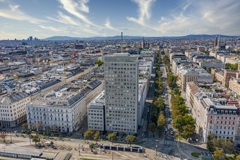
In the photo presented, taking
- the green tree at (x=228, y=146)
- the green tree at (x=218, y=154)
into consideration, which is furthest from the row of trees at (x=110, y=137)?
the green tree at (x=228, y=146)

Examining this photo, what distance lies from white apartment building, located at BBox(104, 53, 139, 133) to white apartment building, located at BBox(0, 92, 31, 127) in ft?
187

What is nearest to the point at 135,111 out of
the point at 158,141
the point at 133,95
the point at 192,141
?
the point at 133,95

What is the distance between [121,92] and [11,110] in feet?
221

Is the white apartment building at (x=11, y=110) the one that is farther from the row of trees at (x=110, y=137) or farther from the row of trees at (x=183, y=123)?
the row of trees at (x=183, y=123)

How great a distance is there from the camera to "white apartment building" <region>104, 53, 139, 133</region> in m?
106

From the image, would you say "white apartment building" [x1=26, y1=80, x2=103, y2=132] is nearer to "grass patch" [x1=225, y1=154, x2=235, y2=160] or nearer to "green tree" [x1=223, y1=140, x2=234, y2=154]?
"green tree" [x1=223, y1=140, x2=234, y2=154]

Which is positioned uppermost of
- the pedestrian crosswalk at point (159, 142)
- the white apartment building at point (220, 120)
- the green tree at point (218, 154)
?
the white apartment building at point (220, 120)

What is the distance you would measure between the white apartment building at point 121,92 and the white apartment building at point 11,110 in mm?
56994

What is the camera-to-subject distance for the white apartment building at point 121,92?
348 feet

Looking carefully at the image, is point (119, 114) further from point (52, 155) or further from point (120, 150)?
point (52, 155)

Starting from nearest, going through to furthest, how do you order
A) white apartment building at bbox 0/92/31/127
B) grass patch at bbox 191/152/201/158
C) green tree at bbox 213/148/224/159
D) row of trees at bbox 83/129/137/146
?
green tree at bbox 213/148/224/159, grass patch at bbox 191/152/201/158, row of trees at bbox 83/129/137/146, white apartment building at bbox 0/92/31/127

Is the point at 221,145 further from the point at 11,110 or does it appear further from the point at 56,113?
the point at 11,110

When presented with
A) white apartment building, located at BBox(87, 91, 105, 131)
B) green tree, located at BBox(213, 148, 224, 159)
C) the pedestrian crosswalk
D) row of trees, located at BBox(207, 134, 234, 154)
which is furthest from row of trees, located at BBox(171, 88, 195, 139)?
white apartment building, located at BBox(87, 91, 105, 131)

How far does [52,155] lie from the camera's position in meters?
94.3
